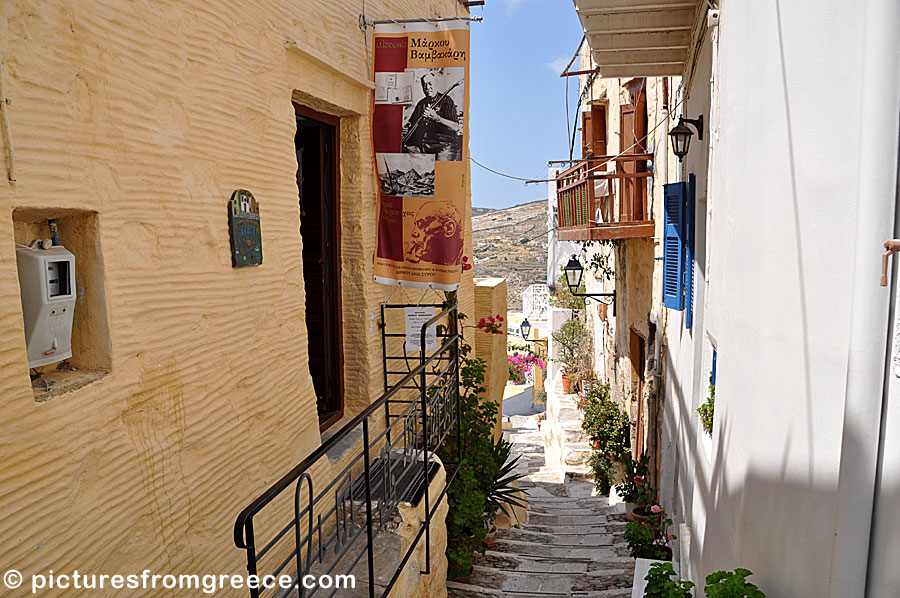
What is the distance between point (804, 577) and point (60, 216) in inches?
118

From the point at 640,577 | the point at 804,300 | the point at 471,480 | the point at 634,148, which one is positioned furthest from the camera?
the point at 634,148

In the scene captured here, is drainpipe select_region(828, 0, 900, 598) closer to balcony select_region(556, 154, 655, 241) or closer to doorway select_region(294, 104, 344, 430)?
doorway select_region(294, 104, 344, 430)

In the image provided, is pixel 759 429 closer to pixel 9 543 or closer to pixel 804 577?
pixel 804 577

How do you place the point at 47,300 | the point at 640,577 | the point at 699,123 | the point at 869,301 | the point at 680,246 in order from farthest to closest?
the point at 680,246
the point at 699,123
the point at 640,577
the point at 47,300
the point at 869,301

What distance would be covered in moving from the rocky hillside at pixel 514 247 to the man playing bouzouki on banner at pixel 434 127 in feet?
110

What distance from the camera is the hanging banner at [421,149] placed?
16.4 feet

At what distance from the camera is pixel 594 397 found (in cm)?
1303

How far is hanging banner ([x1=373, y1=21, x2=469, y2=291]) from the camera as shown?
4.99 metres

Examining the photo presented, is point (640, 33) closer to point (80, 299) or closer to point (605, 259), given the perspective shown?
point (80, 299)

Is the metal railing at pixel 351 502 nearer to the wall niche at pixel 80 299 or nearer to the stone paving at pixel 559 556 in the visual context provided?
the wall niche at pixel 80 299

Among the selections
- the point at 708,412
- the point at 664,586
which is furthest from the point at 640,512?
the point at 664,586

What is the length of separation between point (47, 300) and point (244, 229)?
1404 millimetres

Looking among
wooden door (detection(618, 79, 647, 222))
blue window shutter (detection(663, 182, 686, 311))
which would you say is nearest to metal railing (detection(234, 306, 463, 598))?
blue window shutter (detection(663, 182, 686, 311))

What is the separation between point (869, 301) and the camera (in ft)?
5.25
